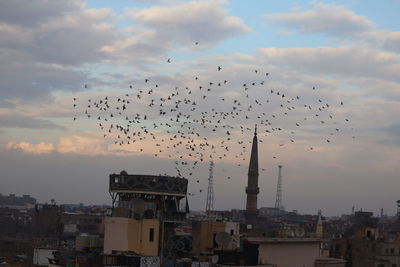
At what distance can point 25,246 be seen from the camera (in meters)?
91.0

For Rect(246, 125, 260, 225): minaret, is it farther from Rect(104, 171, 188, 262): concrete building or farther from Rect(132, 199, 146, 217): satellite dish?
Rect(132, 199, 146, 217): satellite dish

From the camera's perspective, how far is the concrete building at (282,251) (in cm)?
4522

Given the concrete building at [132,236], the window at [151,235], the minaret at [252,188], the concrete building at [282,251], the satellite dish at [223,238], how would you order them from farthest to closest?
1. the minaret at [252,188]
2. the concrete building at [282,251]
3. the satellite dish at [223,238]
4. the window at [151,235]
5. the concrete building at [132,236]

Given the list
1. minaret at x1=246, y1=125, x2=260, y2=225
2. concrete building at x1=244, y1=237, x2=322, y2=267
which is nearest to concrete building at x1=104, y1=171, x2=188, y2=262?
concrete building at x1=244, y1=237, x2=322, y2=267

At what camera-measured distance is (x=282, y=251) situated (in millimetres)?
47250

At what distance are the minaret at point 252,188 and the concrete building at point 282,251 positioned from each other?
73.4 m

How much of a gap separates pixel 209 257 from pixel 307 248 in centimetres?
859

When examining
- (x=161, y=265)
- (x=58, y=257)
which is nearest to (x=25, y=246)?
(x=58, y=257)

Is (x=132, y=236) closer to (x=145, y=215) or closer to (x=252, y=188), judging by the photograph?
(x=145, y=215)

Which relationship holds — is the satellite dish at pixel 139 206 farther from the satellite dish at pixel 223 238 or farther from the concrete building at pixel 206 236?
the concrete building at pixel 206 236

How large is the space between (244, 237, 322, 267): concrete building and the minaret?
241 ft

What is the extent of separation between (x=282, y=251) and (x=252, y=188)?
7892cm

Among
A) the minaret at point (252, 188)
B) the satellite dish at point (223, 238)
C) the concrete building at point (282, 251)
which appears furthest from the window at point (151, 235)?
the minaret at point (252, 188)

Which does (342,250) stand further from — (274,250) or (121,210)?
(121,210)
